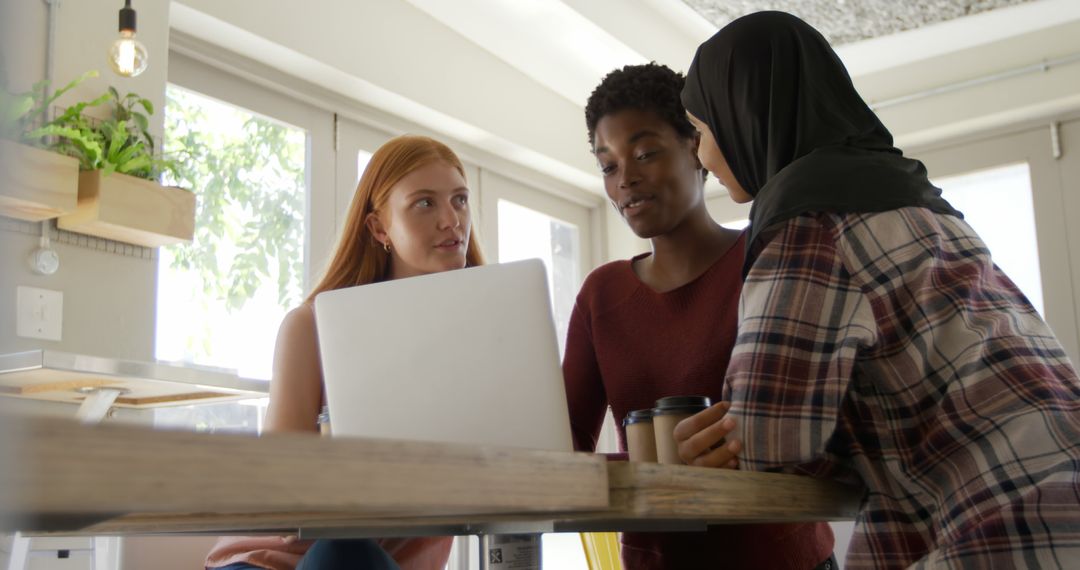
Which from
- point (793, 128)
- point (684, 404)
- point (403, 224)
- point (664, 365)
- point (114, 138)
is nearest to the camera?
point (684, 404)

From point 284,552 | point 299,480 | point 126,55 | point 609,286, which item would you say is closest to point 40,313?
point 126,55

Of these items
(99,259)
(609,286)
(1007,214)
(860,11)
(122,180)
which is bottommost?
(609,286)

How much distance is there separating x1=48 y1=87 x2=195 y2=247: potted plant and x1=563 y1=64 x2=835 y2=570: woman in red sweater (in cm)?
134

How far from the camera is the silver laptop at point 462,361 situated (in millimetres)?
1001

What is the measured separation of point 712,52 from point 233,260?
2331mm

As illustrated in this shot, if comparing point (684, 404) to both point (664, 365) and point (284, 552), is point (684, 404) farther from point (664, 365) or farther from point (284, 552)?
point (284, 552)

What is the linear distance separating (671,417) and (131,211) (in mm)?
1933

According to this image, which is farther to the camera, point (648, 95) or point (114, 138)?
point (114, 138)

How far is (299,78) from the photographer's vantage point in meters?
3.53

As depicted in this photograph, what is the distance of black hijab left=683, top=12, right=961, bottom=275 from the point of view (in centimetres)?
99

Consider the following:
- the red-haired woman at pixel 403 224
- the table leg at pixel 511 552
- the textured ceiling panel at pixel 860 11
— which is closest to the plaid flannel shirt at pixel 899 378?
the table leg at pixel 511 552

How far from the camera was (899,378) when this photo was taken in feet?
3.06

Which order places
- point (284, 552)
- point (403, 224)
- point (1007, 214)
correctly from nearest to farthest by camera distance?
point (284, 552)
point (403, 224)
point (1007, 214)

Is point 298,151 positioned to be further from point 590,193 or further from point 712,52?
point 712,52
